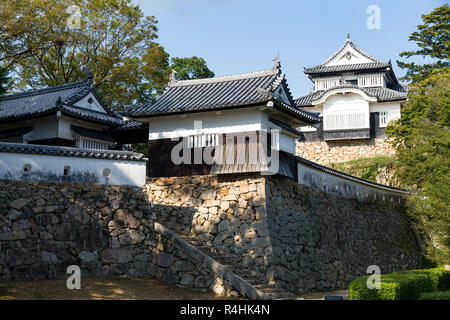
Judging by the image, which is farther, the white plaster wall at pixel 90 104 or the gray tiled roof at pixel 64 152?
the white plaster wall at pixel 90 104

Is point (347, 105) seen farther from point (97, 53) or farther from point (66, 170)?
point (66, 170)

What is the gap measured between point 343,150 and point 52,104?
24.7 metres

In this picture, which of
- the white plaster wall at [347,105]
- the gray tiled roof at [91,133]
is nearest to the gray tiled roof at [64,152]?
the gray tiled roof at [91,133]

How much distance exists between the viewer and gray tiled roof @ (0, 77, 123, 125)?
24.5 m

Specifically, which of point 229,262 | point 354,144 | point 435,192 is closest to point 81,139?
point 229,262

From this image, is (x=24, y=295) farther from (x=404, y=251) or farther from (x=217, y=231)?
(x=404, y=251)

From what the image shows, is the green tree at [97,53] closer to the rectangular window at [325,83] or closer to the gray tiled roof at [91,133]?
the gray tiled roof at [91,133]

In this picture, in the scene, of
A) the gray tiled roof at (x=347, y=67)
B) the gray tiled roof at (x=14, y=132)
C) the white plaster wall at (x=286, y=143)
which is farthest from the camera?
the gray tiled roof at (x=347, y=67)

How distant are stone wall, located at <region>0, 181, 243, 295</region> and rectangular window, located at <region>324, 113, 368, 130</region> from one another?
26037 mm

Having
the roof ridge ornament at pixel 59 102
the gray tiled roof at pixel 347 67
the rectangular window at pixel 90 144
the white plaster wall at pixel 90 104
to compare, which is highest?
the gray tiled roof at pixel 347 67

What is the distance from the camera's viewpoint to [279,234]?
71.3 feet

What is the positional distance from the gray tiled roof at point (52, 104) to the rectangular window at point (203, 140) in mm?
5533

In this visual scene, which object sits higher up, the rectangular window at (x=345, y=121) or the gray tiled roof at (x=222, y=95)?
the rectangular window at (x=345, y=121)

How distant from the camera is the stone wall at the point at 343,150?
42219mm
